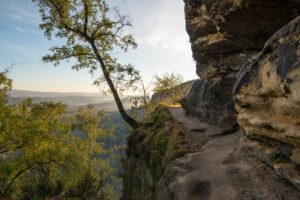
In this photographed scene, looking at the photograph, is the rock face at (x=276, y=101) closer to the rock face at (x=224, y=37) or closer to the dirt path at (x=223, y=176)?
the dirt path at (x=223, y=176)

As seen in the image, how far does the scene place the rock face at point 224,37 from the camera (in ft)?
39.7

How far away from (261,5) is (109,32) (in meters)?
14.7

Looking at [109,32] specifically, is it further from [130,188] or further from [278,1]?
[278,1]

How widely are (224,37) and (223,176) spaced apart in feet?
28.3

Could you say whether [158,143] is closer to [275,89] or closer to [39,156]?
Answer: [275,89]

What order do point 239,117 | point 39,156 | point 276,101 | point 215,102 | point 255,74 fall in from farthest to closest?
point 39,156 < point 215,102 < point 239,117 < point 255,74 < point 276,101

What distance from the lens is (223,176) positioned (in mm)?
10242

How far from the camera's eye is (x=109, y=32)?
932 inches

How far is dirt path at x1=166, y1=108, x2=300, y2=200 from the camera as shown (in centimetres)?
847

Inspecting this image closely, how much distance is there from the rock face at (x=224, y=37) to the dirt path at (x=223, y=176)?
2.90m

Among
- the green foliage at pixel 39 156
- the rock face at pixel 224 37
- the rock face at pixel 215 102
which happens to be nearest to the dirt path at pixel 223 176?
the rock face at pixel 215 102

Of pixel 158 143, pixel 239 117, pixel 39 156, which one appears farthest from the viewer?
pixel 39 156

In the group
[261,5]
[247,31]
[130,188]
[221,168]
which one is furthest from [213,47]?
[130,188]

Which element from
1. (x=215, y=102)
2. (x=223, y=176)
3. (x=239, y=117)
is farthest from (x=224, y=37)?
(x=223, y=176)
